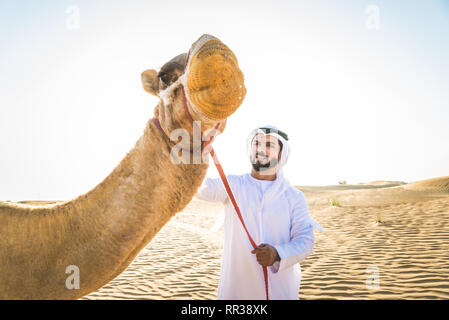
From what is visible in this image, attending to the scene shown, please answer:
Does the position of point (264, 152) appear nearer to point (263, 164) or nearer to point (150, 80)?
point (263, 164)

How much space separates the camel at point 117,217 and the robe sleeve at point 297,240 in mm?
1243

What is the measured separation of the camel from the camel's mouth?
0.13 meters

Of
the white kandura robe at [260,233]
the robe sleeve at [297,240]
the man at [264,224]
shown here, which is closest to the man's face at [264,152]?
the man at [264,224]

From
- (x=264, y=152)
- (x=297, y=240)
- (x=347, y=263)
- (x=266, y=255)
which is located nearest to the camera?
(x=266, y=255)

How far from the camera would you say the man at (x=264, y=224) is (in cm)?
255

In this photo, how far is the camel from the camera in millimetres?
1417

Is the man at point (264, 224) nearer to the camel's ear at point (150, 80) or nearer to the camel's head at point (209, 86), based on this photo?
the camel's ear at point (150, 80)

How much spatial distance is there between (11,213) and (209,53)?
4.91 feet

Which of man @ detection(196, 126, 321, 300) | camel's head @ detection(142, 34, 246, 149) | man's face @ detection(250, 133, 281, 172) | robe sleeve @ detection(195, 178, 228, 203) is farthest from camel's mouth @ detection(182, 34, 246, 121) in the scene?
man's face @ detection(250, 133, 281, 172)

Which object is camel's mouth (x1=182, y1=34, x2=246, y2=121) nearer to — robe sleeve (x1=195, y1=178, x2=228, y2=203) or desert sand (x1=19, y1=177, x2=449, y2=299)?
robe sleeve (x1=195, y1=178, x2=228, y2=203)

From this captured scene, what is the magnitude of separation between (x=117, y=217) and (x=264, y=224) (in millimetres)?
1530

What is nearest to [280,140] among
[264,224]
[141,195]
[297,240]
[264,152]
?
[264,152]

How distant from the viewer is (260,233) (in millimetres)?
2621
